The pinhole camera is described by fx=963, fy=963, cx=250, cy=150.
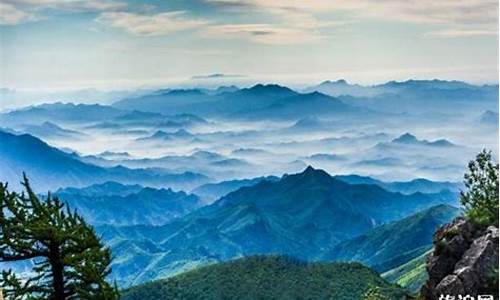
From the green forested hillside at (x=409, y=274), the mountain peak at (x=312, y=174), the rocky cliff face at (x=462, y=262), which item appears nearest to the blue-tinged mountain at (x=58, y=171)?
the mountain peak at (x=312, y=174)

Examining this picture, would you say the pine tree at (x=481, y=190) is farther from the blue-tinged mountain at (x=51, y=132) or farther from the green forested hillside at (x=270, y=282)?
the green forested hillside at (x=270, y=282)

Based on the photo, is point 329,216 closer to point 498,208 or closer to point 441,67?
point 441,67

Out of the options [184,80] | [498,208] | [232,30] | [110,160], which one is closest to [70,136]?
[110,160]

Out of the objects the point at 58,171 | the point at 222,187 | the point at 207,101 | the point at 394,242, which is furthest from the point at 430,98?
the point at 394,242

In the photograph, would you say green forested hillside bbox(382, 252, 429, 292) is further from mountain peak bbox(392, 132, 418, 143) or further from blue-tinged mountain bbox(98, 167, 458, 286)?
mountain peak bbox(392, 132, 418, 143)

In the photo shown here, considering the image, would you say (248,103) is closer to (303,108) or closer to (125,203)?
(303,108)

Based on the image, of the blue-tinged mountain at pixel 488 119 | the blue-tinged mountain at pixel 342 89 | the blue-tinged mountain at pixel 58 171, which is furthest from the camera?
the blue-tinged mountain at pixel 58 171

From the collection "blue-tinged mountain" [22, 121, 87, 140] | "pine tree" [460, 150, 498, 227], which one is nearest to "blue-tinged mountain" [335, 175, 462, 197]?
"pine tree" [460, 150, 498, 227]
